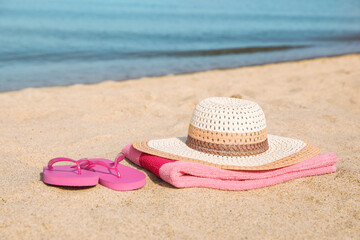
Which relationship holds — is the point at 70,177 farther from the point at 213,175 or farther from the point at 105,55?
the point at 105,55

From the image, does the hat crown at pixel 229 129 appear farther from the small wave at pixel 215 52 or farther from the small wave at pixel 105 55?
the small wave at pixel 215 52

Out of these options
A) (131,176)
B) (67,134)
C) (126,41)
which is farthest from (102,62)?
(131,176)

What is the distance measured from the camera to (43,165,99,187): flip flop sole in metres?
2.49

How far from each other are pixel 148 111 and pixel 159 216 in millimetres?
2639

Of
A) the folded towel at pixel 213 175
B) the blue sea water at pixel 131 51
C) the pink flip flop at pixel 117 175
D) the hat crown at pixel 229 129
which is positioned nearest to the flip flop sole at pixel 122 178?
the pink flip flop at pixel 117 175

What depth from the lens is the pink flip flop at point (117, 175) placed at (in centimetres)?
256

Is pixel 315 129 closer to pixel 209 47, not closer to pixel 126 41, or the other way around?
pixel 209 47

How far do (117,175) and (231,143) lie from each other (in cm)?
82

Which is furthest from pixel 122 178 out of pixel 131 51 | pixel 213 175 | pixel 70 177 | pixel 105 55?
pixel 131 51

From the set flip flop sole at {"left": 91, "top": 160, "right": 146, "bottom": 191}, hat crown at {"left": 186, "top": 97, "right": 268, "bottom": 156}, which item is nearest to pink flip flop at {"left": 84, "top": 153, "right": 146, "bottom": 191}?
flip flop sole at {"left": 91, "top": 160, "right": 146, "bottom": 191}

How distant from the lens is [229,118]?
2.67 m

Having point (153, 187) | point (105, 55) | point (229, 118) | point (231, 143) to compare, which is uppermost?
point (229, 118)

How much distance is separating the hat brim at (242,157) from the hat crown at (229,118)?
20 centimetres

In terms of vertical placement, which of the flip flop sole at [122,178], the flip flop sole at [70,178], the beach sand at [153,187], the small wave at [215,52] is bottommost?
the beach sand at [153,187]
